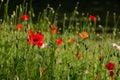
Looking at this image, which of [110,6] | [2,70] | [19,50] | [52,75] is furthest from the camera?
[110,6]

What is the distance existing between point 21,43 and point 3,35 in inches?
17.7

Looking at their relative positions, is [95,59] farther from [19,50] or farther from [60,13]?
[60,13]

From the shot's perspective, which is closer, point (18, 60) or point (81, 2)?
point (18, 60)

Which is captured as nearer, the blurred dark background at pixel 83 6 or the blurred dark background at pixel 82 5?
the blurred dark background at pixel 83 6

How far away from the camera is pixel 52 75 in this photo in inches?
131

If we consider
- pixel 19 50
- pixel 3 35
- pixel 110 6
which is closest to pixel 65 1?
pixel 110 6

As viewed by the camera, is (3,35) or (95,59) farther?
(3,35)

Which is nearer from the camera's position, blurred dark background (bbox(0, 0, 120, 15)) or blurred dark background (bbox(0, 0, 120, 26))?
blurred dark background (bbox(0, 0, 120, 26))

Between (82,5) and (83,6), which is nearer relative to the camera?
(83,6)

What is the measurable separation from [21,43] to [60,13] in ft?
16.0

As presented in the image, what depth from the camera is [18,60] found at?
3447 millimetres

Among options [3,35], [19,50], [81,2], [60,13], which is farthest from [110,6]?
[19,50]

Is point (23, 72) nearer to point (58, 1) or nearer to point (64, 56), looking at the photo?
point (64, 56)

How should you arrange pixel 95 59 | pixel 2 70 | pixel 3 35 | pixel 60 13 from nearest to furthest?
pixel 2 70 → pixel 95 59 → pixel 3 35 → pixel 60 13
